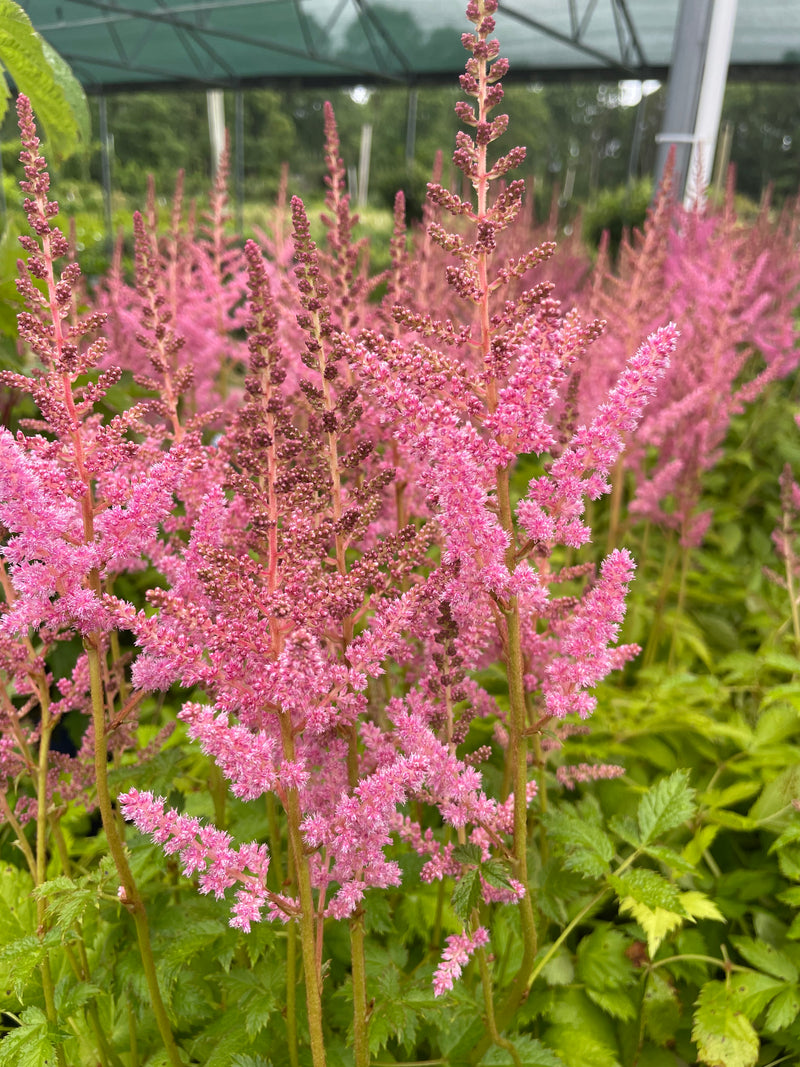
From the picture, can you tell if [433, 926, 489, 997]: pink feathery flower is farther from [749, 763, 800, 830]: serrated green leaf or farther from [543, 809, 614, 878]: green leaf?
[749, 763, 800, 830]: serrated green leaf

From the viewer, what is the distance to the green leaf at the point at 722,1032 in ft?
6.17

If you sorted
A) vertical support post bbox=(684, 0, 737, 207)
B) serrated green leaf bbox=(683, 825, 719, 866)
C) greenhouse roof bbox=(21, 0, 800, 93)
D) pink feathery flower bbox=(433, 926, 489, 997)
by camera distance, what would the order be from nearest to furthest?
1. pink feathery flower bbox=(433, 926, 489, 997)
2. serrated green leaf bbox=(683, 825, 719, 866)
3. vertical support post bbox=(684, 0, 737, 207)
4. greenhouse roof bbox=(21, 0, 800, 93)

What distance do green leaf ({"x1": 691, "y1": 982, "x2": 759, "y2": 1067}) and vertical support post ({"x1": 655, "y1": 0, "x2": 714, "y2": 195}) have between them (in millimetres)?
5360

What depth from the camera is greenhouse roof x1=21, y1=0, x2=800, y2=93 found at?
51.3 ft

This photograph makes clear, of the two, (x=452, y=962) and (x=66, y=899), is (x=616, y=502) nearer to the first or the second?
(x=452, y=962)

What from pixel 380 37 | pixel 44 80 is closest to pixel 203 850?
pixel 44 80

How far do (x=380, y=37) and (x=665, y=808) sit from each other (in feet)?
68.3

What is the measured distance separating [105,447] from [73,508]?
10 cm

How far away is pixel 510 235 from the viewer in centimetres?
439

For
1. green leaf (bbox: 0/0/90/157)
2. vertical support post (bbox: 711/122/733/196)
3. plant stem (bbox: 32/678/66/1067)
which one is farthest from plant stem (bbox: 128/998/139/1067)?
vertical support post (bbox: 711/122/733/196)

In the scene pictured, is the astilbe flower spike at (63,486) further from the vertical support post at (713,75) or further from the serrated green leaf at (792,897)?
the vertical support post at (713,75)

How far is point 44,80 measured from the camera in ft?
6.71

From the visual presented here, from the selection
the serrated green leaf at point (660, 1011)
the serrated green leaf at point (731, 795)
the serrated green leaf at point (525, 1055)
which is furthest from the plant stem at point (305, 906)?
the serrated green leaf at point (731, 795)

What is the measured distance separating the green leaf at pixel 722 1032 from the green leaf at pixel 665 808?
48 centimetres
